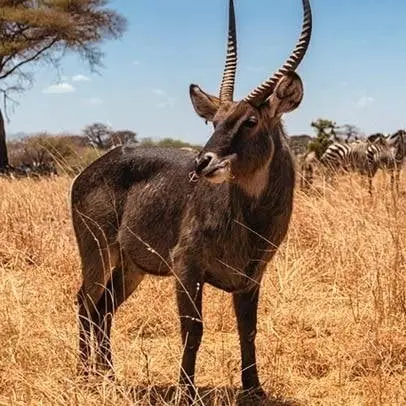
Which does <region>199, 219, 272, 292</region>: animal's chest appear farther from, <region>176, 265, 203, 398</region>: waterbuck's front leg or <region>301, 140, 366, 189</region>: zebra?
<region>301, 140, 366, 189</region>: zebra

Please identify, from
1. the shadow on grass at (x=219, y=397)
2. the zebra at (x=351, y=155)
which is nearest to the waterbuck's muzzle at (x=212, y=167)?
the shadow on grass at (x=219, y=397)

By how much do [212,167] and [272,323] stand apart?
6.96 ft

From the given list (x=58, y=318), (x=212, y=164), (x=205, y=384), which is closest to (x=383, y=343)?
(x=205, y=384)

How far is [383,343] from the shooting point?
493 centimetres

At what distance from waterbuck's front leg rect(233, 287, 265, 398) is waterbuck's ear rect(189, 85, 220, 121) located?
1131 mm

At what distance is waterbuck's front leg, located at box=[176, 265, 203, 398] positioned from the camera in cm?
428

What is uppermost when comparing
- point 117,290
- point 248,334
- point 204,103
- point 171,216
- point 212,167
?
point 204,103

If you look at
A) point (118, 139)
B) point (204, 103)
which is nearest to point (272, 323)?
point (204, 103)

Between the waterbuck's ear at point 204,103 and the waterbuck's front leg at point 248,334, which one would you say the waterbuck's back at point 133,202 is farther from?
the waterbuck's front leg at point 248,334

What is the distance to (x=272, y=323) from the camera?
18.4 ft

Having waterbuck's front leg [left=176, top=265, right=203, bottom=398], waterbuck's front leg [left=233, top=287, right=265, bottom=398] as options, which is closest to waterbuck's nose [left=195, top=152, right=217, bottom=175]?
waterbuck's front leg [left=176, top=265, right=203, bottom=398]

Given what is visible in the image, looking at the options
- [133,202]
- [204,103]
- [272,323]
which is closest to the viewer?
[204,103]

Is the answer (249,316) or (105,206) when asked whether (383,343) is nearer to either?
(249,316)

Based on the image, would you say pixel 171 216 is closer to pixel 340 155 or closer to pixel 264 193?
pixel 264 193
